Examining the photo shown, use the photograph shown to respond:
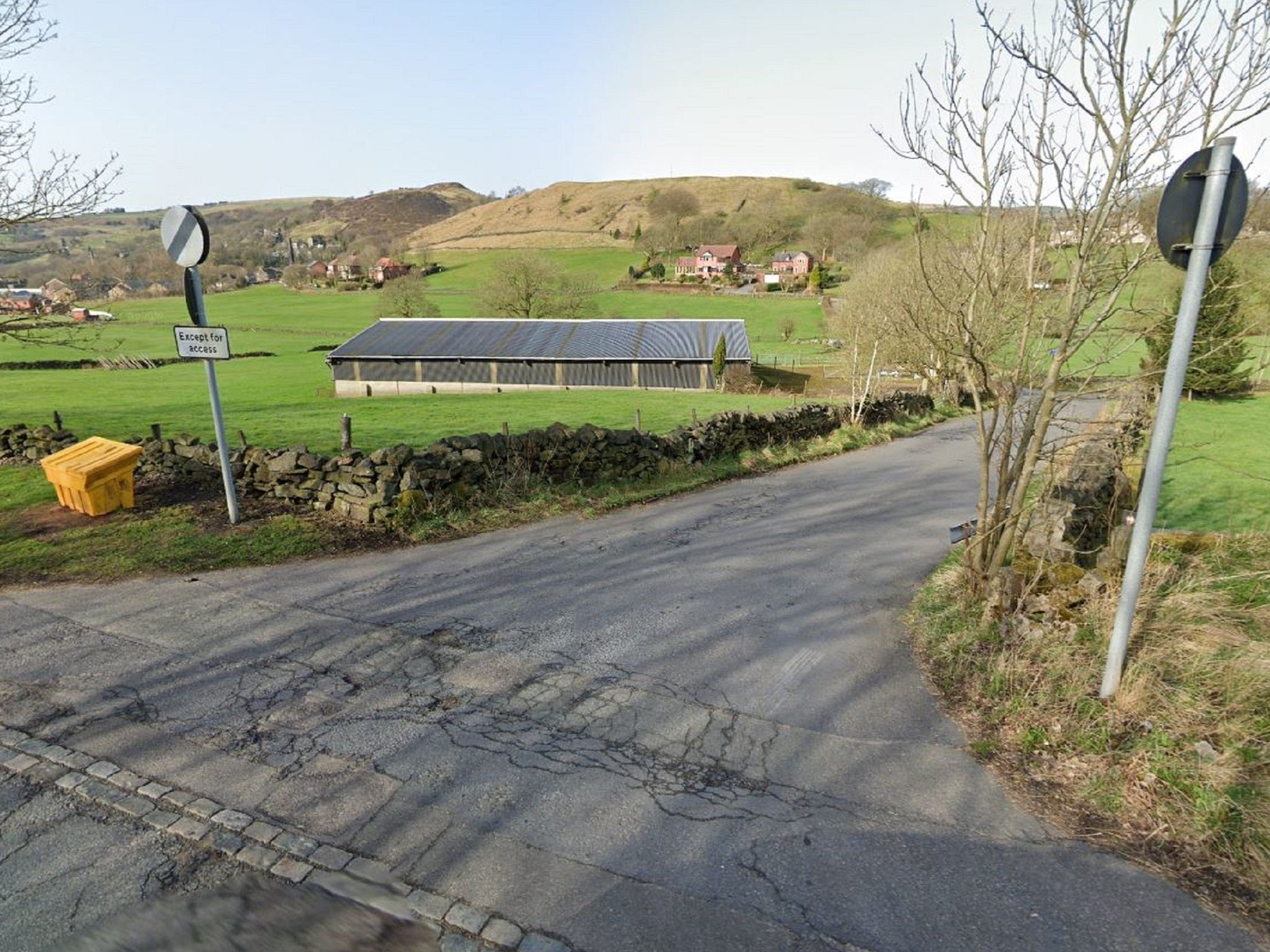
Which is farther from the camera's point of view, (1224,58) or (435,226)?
(435,226)

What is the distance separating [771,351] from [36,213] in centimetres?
4752

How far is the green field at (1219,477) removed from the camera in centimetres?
963

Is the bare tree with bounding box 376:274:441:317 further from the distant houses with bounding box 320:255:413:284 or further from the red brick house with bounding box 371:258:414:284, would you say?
the red brick house with bounding box 371:258:414:284

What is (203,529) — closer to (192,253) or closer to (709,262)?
(192,253)

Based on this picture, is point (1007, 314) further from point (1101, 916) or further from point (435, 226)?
point (435, 226)

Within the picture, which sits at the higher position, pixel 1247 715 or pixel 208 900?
pixel 208 900

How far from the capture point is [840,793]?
12.4 ft

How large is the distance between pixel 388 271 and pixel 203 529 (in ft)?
325

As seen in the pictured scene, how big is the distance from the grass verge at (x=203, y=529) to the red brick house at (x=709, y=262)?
7997 centimetres

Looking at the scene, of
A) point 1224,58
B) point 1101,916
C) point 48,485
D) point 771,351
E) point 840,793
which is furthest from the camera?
point 771,351

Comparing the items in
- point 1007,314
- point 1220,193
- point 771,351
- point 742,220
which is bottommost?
point 771,351

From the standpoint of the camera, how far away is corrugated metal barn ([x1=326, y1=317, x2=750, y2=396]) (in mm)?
37656

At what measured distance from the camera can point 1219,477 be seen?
43.9ft

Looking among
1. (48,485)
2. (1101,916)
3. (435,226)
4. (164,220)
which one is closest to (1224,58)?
(1101,916)
